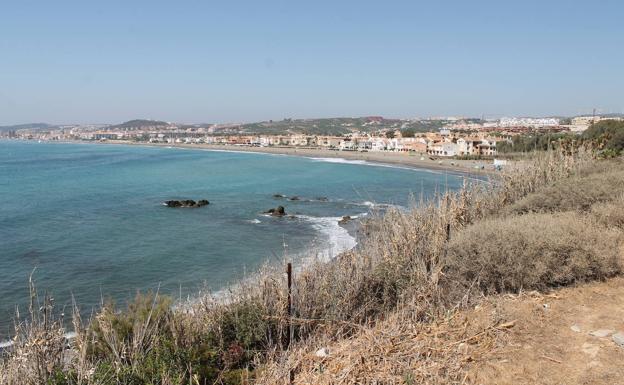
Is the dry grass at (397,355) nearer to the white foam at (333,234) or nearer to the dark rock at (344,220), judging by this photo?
the white foam at (333,234)

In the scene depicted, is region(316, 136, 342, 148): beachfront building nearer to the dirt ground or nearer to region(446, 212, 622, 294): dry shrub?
region(446, 212, 622, 294): dry shrub

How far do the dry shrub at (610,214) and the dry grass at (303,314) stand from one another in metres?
1.83

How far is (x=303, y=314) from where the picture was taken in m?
7.03

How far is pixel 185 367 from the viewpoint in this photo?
566 centimetres

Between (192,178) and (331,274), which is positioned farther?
(192,178)

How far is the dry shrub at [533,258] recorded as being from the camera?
23.0 ft

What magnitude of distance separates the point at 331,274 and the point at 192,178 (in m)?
48.4

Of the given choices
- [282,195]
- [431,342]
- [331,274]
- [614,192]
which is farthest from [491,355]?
[282,195]

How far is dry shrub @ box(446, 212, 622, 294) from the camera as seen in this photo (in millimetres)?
7016

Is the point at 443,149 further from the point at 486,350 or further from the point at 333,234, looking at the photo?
the point at 486,350

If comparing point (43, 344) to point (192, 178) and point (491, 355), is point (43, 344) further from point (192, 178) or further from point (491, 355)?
point (192, 178)

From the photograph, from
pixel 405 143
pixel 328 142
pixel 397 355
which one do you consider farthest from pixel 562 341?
pixel 328 142

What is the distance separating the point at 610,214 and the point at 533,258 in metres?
3.46

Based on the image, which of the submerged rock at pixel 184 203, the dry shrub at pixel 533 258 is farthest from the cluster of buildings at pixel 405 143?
the dry shrub at pixel 533 258
